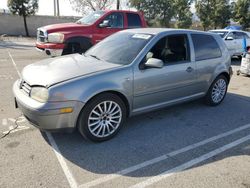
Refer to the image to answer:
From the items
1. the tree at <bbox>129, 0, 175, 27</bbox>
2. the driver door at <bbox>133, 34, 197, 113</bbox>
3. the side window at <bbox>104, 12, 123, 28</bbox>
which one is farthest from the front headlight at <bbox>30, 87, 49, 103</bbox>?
the tree at <bbox>129, 0, 175, 27</bbox>

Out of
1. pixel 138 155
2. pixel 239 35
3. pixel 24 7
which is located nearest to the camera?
pixel 138 155

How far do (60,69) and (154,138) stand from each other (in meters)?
1.79

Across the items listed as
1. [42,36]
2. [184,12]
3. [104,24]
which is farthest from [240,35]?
[184,12]

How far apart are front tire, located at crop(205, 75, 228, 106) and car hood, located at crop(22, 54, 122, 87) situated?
2486 millimetres

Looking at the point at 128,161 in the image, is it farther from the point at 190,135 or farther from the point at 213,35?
the point at 213,35

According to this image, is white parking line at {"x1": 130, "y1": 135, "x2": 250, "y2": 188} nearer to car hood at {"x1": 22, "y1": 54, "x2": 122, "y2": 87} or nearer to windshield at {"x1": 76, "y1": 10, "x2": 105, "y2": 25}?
car hood at {"x1": 22, "y1": 54, "x2": 122, "y2": 87}

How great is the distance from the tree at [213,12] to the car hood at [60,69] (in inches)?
1152

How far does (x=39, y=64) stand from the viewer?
412cm

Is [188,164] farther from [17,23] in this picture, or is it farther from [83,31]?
[17,23]

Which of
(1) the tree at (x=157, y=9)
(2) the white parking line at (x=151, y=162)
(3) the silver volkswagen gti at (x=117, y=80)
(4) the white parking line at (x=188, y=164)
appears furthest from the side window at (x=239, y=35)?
(1) the tree at (x=157, y=9)

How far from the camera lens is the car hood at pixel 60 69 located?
341cm

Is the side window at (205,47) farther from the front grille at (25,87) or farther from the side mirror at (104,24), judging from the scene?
the side mirror at (104,24)

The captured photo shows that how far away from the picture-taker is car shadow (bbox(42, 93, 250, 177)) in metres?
3.26

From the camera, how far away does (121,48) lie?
431 cm
